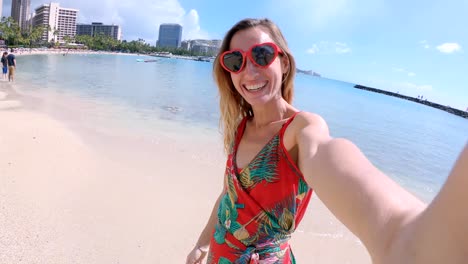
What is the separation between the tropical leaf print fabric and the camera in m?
Result: 1.21

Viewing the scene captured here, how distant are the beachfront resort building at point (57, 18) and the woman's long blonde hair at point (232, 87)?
154m

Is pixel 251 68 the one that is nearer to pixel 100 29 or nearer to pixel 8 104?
pixel 8 104

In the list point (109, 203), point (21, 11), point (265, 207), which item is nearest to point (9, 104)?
point (109, 203)

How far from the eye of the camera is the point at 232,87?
178cm

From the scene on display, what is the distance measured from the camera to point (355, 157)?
0.85m

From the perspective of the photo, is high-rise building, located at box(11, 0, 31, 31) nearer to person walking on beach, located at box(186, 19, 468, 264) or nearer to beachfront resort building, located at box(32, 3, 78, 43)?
beachfront resort building, located at box(32, 3, 78, 43)

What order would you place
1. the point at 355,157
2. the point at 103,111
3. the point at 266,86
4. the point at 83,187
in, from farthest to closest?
1. the point at 103,111
2. the point at 83,187
3. the point at 266,86
4. the point at 355,157

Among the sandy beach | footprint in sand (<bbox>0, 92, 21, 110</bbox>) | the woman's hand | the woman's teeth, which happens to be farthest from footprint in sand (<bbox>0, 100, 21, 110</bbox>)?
the woman's teeth

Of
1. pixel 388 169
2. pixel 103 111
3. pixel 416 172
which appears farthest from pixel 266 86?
pixel 103 111

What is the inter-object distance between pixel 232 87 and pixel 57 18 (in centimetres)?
17392

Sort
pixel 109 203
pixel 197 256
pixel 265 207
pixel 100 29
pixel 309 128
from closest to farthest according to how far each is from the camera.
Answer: pixel 309 128 → pixel 265 207 → pixel 197 256 → pixel 109 203 → pixel 100 29

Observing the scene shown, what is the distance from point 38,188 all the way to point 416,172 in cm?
1037

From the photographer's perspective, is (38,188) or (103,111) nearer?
(38,188)

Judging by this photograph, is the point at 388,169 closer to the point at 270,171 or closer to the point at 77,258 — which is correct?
the point at 77,258
